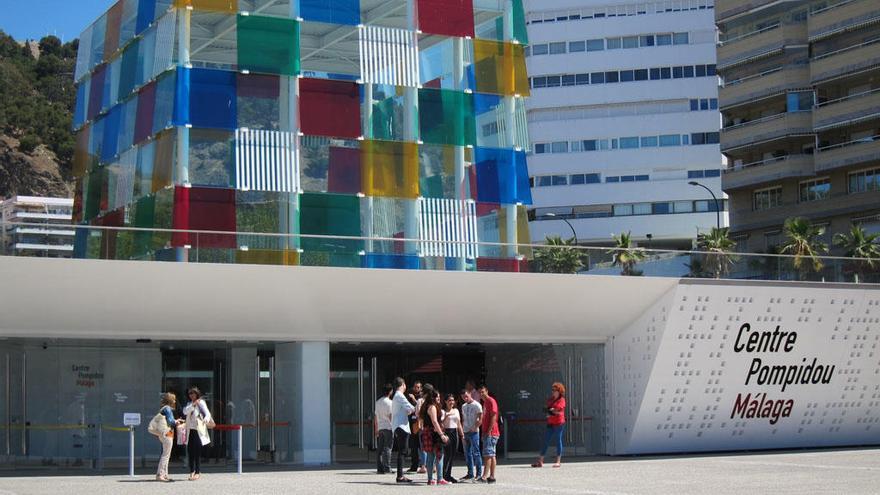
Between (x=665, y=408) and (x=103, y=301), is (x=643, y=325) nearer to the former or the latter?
(x=665, y=408)

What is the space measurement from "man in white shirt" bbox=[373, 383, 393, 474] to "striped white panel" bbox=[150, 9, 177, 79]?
11.5m

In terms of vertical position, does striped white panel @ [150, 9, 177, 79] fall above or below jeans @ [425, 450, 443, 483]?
above

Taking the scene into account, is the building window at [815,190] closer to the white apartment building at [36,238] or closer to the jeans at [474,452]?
the jeans at [474,452]

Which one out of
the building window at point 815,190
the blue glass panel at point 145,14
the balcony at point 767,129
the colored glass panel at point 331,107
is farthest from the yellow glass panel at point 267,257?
the balcony at point 767,129

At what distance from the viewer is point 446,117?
105ft

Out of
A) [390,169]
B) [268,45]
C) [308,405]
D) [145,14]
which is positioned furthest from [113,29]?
[308,405]

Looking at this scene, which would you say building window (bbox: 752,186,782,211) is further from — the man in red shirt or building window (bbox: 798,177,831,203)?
the man in red shirt

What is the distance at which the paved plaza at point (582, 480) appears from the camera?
1788cm

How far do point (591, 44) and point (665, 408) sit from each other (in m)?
61.8

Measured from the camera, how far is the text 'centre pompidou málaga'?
2964 centimetres

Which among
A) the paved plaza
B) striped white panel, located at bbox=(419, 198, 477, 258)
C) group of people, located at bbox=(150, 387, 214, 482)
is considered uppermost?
striped white panel, located at bbox=(419, 198, 477, 258)

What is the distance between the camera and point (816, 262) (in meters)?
28.9

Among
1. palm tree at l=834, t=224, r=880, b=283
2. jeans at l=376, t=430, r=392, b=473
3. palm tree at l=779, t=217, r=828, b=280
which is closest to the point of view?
jeans at l=376, t=430, r=392, b=473

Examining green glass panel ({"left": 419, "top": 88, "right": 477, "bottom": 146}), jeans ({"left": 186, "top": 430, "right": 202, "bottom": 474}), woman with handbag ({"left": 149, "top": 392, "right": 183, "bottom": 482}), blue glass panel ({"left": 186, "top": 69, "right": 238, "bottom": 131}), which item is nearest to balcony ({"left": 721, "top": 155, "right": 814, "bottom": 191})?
green glass panel ({"left": 419, "top": 88, "right": 477, "bottom": 146})
